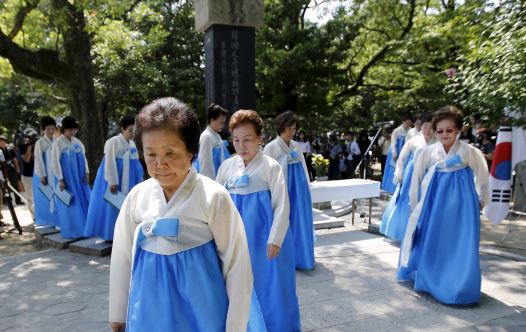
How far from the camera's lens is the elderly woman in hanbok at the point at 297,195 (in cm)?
476

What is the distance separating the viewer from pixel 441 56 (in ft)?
45.6

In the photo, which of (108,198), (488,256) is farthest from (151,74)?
(488,256)

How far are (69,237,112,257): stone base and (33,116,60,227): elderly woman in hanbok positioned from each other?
1.21 metres

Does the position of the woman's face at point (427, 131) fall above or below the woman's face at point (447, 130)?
above

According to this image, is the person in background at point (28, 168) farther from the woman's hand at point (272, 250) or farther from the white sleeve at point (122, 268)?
the white sleeve at point (122, 268)

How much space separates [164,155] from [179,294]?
601 mm

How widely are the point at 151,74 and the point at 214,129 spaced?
339 inches

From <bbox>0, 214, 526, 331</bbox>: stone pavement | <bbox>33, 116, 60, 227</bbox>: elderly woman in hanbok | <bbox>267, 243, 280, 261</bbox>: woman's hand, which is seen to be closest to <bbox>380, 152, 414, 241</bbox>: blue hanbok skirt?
<bbox>0, 214, 526, 331</bbox>: stone pavement

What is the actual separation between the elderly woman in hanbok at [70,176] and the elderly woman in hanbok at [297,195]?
11.4 ft

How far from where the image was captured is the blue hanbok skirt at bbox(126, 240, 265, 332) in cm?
171

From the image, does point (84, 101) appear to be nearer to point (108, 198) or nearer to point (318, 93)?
point (108, 198)

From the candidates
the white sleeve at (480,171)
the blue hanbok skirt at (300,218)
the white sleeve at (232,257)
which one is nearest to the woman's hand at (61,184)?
the blue hanbok skirt at (300,218)

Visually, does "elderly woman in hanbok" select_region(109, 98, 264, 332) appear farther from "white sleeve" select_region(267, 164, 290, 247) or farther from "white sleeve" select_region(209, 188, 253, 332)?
"white sleeve" select_region(267, 164, 290, 247)

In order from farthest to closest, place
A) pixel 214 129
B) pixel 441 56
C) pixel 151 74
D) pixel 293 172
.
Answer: pixel 441 56
pixel 151 74
pixel 214 129
pixel 293 172
